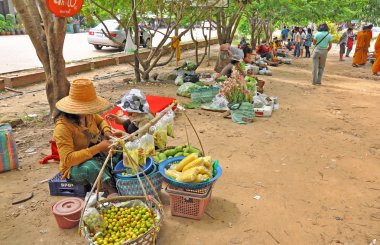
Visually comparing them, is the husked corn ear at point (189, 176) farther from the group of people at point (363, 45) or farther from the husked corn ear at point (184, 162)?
the group of people at point (363, 45)

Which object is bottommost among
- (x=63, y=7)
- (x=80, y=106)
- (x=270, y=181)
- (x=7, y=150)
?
(x=270, y=181)

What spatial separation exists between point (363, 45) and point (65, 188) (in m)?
14.2

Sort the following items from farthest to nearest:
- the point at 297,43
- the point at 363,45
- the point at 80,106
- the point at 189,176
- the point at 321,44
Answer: the point at 297,43 < the point at 363,45 < the point at 321,44 < the point at 80,106 < the point at 189,176

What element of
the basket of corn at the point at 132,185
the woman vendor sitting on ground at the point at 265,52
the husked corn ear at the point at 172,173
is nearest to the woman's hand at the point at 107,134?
the basket of corn at the point at 132,185

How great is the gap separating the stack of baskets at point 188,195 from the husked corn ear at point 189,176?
43mm

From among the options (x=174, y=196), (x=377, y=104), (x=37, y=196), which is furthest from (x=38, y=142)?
(x=377, y=104)

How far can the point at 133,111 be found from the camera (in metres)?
4.07

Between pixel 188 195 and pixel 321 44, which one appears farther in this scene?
pixel 321 44

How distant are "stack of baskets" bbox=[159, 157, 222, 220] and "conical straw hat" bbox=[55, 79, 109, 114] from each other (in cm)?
91

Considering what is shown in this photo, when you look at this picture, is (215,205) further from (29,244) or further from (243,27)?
(243,27)

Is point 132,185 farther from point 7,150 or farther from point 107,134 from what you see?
point 7,150

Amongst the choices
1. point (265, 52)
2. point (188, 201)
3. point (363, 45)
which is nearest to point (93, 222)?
point (188, 201)

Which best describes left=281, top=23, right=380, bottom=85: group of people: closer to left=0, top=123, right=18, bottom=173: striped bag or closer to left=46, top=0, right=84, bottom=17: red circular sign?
left=46, top=0, right=84, bottom=17: red circular sign

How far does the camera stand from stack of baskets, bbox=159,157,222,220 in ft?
10.0
